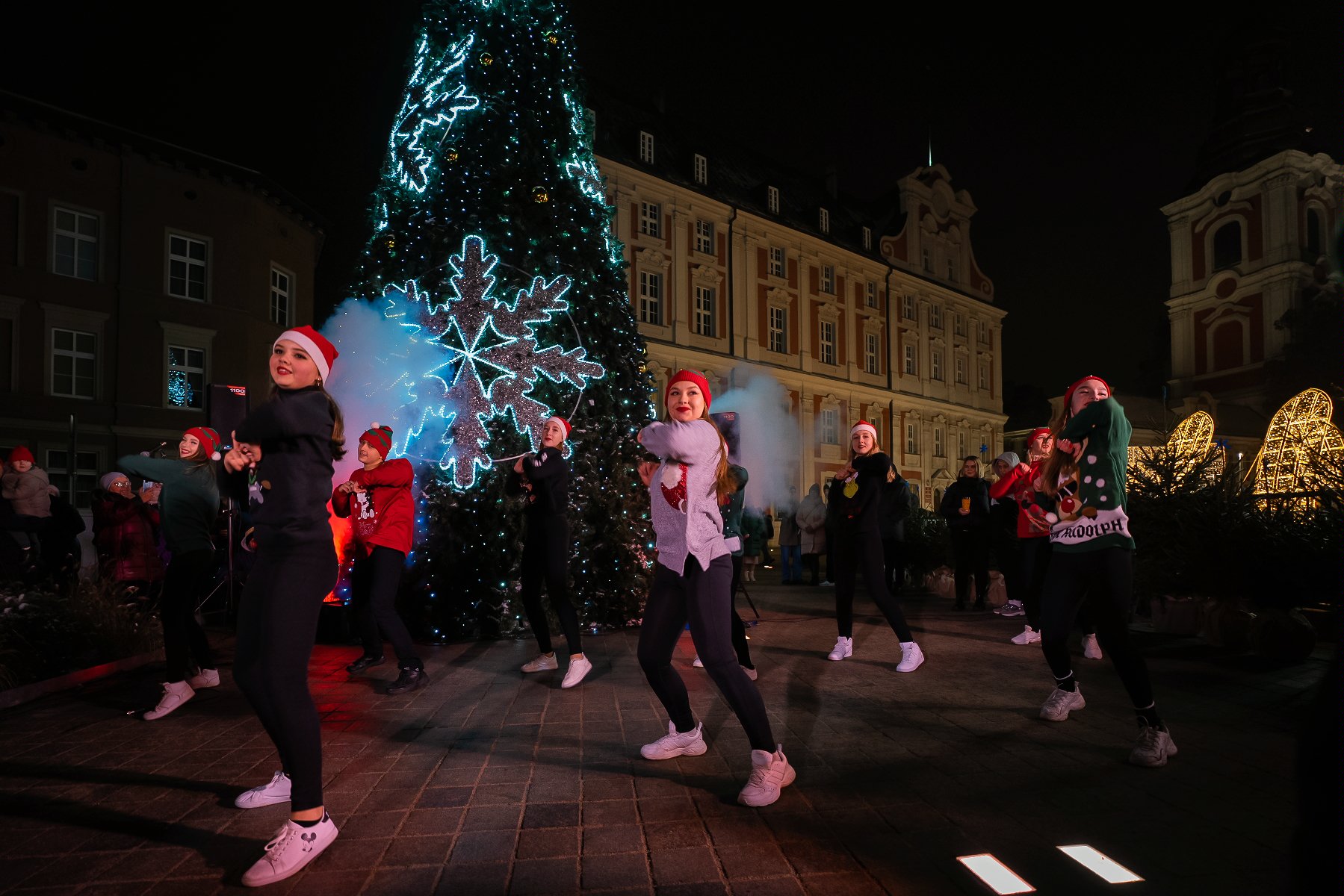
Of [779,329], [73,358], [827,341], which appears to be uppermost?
[779,329]

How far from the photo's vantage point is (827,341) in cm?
4481

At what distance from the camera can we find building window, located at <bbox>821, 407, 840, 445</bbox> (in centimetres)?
4375

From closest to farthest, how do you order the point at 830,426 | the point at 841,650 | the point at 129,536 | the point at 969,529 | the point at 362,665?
the point at 362,665
the point at 841,650
the point at 129,536
the point at 969,529
the point at 830,426

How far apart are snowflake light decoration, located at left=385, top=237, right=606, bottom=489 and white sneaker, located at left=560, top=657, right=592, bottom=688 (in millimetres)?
2763

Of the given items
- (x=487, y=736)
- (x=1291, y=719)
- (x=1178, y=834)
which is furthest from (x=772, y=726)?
(x=1291, y=719)

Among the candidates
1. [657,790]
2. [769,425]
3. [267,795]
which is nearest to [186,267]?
[769,425]

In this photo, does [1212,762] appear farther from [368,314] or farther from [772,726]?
[368,314]

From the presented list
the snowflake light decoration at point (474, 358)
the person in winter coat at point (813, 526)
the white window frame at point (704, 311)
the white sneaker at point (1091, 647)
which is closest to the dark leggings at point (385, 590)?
the snowflake light decoration at point (474, 358)

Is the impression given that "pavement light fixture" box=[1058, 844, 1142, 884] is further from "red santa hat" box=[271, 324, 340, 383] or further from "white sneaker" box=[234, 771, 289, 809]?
"red santa hat" box=[271, 324, 340, 383]

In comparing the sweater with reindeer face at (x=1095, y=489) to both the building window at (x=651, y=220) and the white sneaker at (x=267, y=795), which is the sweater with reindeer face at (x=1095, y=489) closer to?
the white sneaker at (x=267, y=795)

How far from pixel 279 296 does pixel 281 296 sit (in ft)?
0.34

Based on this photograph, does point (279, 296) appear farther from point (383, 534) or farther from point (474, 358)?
point (383, 534)

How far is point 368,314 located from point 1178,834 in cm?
756

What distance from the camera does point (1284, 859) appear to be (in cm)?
286
